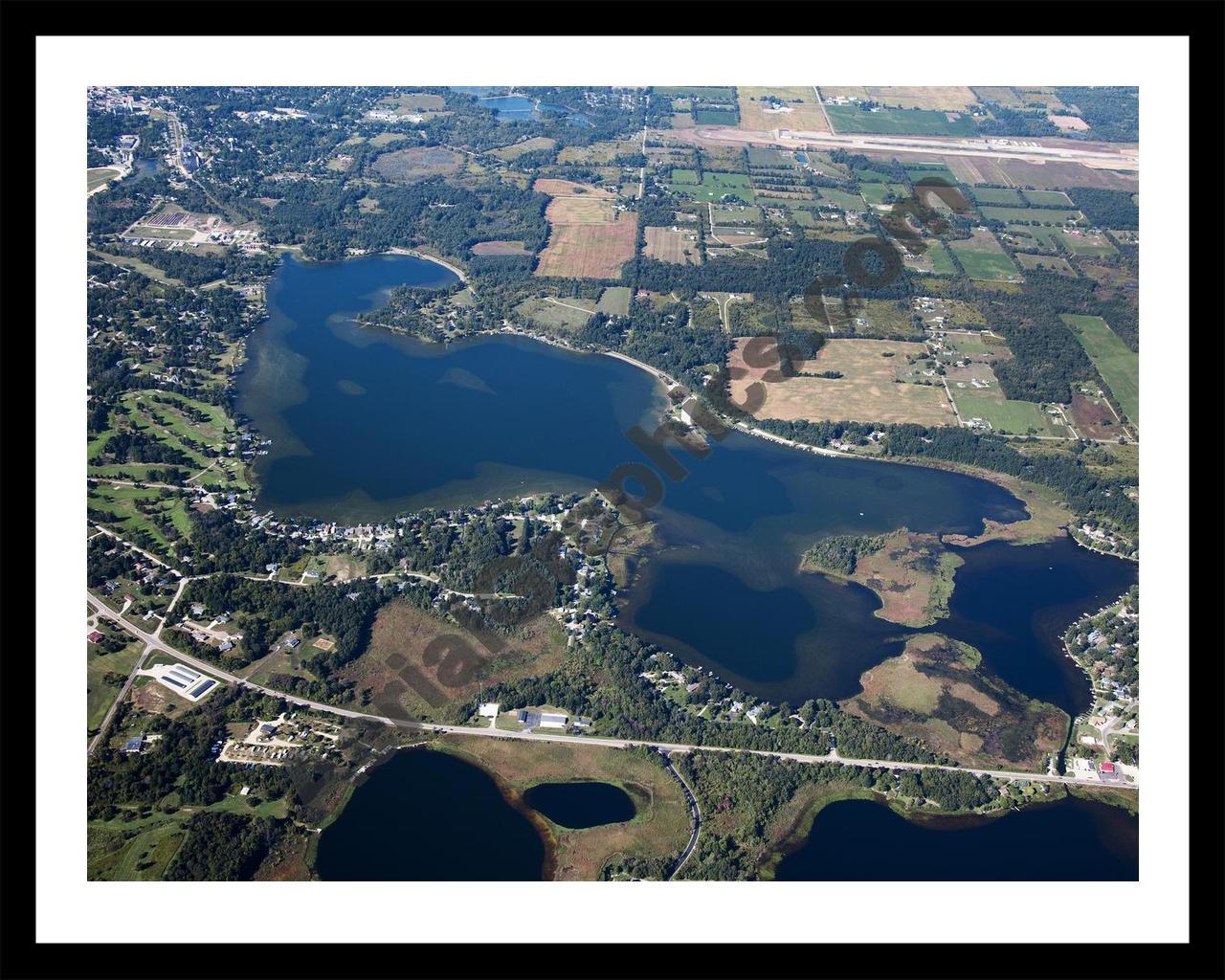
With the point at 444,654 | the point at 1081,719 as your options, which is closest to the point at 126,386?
the point at 444,654

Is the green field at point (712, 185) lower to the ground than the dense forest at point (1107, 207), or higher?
higher

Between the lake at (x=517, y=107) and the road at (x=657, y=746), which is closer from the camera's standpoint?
the road at (x=657, y=746)

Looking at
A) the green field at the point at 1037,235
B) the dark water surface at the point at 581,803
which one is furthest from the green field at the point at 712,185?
the dark water surface at the point at 581,803

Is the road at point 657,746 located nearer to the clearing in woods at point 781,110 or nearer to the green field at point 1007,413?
the green field at point 1007,413

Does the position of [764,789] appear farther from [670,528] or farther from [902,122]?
[902,122]

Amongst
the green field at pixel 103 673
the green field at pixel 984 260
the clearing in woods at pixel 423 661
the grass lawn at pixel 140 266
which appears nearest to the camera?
the green field at pixel 103 673

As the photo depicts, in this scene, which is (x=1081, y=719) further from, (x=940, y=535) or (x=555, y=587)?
(x=555, y=587)

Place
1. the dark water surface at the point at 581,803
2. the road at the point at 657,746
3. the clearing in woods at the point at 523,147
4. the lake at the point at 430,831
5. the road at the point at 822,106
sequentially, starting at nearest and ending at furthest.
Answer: the lake at the point at 430,831 < the dark water surface at the point at 581,803 < the road at the point at 657,746 < the clearing in woods at the point at 523,147 < the road at the point at 822,106

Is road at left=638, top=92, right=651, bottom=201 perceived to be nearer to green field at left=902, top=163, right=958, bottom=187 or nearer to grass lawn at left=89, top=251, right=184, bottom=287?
green field at left=902, top=163, right=958, bottom=187

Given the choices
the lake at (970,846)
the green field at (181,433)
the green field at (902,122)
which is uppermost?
the green field at (902,122)

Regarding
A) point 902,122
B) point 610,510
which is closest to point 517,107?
point 902,122
